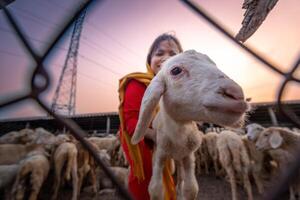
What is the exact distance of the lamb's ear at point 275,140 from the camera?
553 cm

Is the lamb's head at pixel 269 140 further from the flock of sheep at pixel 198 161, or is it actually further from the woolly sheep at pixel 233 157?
the woolly sheep at pixel 233 157

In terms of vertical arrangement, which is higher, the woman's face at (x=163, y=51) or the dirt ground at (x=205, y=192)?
the woman's face at (x=163, y=51)

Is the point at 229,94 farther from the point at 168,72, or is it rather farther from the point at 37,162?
the point at 37,162

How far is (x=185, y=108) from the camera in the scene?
1.33 meters

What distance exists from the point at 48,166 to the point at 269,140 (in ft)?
18.3

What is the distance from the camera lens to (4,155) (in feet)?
26.5

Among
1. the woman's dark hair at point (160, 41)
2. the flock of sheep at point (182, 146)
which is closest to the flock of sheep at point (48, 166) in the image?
the flock of sheep at point (182, 146)

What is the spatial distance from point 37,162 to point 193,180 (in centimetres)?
576

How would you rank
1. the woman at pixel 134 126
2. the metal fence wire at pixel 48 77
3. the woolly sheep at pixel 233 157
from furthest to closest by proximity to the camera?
1. the woolly sheep at pixel 233 157
2. the woman at pixel 134 126
3. the metal fence wire at pixel 48 77

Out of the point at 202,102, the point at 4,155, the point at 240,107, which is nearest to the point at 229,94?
the point at 240,107

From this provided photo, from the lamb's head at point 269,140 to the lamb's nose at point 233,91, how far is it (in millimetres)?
5173

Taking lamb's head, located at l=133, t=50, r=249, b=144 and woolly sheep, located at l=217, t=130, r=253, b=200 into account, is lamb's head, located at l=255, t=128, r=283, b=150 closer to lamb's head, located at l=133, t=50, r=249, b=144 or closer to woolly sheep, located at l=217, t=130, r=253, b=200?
woolly sheep, located at l=217, t=130, r=253, b=200

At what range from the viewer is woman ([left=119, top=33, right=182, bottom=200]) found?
1625 millimetres

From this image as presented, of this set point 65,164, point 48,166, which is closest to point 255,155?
point 65,164
